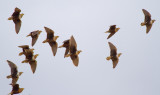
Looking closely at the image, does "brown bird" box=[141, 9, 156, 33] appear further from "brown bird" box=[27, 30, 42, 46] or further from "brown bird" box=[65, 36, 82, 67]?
"brown bird" box=[27, 30, 42, 46]

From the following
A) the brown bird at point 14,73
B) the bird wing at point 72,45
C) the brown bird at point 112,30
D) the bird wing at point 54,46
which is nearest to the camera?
the bird wing at point 72,45

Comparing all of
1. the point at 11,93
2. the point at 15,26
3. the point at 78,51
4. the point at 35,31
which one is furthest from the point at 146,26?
the point at 11,93

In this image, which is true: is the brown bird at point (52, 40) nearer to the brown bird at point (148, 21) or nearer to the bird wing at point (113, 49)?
the bird wing at point (113, 49)

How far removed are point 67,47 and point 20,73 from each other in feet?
4.89

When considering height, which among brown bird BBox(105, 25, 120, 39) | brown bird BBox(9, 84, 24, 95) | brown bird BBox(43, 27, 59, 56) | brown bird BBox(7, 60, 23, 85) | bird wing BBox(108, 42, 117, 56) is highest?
brown bird BBox(105, 25, 120, 39)

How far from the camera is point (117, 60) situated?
766cm

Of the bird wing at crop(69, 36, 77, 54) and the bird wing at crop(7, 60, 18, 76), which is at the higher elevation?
the bird wing at crop(69, 36, 77, 54)

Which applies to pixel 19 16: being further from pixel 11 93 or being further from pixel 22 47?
pixel 11 93

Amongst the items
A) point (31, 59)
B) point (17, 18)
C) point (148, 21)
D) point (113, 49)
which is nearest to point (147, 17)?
point (148, 21)

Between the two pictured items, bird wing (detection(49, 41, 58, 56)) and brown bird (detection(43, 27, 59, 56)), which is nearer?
brown bird (detection(43, 27, 59, 56))

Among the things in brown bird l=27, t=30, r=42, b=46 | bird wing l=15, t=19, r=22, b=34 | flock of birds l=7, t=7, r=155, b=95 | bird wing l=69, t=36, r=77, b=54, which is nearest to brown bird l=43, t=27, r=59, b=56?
flock of birds l=7, t=7, r=155, b=95

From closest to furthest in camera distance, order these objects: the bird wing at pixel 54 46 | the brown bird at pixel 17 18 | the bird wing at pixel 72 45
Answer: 1. the bird wing at pixel 72 45
2. the bird wing at pixel 54 46
3. the brown bird at pixel 17 18

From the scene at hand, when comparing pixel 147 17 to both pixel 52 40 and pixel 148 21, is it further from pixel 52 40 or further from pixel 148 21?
pixel 52 40

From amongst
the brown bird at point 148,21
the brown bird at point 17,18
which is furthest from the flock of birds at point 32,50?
the brown bird at point 148,21
